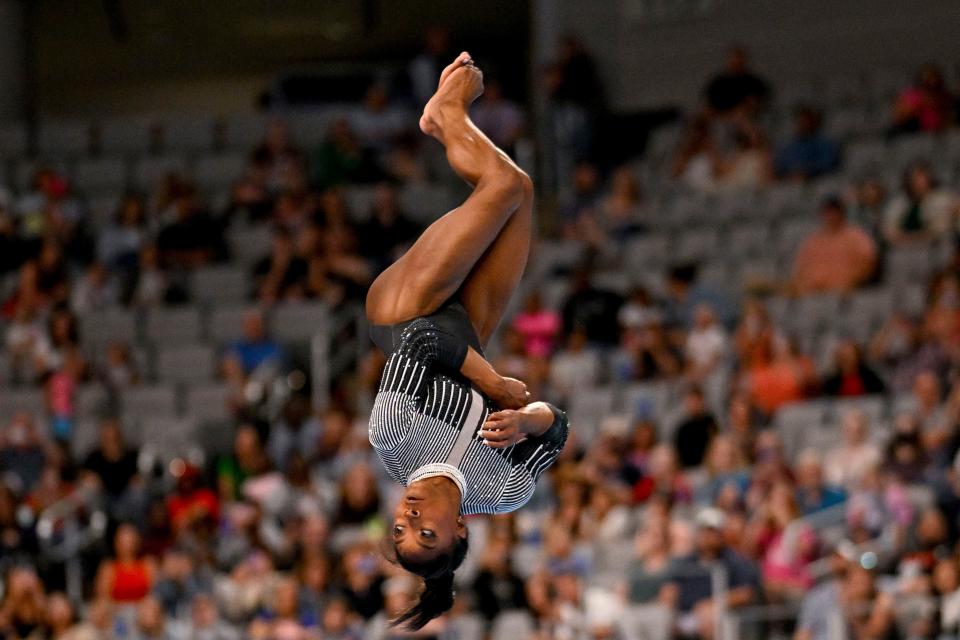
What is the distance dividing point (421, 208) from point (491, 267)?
A: 867 cm

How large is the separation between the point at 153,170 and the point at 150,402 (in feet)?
9.71

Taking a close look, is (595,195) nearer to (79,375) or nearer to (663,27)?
(663,27)

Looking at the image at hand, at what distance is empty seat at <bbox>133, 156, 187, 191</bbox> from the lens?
1441cm

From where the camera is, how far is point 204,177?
566 inches

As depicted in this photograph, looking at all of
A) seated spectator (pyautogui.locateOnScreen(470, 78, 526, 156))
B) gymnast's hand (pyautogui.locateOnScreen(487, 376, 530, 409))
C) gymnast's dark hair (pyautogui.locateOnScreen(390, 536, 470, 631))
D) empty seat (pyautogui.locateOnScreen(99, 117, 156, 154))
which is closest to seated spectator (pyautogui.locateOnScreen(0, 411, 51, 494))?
empty seat (pyautogui.locateOnScreen(99, 117, 156, 154))

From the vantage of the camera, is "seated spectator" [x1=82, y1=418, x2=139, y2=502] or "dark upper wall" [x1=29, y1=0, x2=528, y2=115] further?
"dark upper wall" [x1=29, y1=0, x2=528, y2=115]

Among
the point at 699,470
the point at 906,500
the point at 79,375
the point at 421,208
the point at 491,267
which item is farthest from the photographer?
the point at 421,208

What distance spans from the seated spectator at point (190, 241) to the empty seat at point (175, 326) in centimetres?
68

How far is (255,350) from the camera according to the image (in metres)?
12.4

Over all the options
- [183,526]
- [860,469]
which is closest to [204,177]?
[183,526]

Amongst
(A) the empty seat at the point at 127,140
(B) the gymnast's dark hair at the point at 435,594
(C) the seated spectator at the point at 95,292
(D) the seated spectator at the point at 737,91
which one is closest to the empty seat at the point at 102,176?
(A) the empty seat at the point at 127,140

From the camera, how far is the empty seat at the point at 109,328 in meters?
12.9

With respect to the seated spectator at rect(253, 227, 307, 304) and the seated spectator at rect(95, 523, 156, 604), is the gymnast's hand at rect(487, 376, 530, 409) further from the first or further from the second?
the seated spectator at rect(253, 227, 307, 304)

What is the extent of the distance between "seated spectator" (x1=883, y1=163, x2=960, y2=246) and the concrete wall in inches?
92.4
